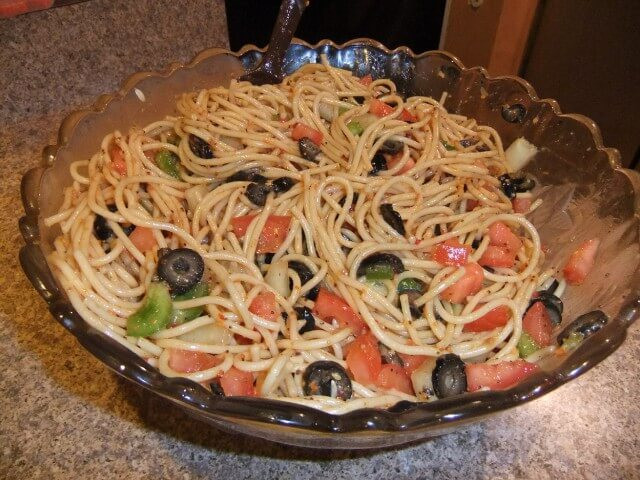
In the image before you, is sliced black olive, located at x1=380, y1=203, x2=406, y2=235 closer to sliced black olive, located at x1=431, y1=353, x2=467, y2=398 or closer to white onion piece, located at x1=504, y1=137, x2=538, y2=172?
sliced black olive, located at x1=431, y1=353, x2=467, y2=398

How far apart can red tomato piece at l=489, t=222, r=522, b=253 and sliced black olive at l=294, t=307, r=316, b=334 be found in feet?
2.05

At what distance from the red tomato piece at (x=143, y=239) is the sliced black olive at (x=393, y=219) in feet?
2.25

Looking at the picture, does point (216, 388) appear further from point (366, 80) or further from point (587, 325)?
point (366, 80)

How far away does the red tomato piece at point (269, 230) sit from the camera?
1646mm

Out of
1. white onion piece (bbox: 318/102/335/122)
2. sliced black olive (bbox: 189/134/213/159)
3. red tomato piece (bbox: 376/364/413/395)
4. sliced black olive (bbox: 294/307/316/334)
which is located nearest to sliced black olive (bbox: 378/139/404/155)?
white onion piece (bbox: 318/102/335/122)

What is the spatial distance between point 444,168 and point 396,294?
0.56m

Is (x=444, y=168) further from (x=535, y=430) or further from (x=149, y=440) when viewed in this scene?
(x=149, y=440)

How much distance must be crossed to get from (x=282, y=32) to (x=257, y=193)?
0.80 metres

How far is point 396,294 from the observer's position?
61.6 inches

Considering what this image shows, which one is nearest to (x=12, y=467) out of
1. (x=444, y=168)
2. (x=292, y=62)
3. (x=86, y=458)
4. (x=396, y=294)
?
(x=86, y=458)

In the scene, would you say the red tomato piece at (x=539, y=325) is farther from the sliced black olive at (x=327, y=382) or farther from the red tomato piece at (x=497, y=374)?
the sliced black olive at (x=327, y=382)

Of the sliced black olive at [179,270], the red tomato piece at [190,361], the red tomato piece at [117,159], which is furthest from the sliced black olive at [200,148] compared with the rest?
the red tomato piece at [190,361]

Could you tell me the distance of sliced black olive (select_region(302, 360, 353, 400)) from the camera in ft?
4.32

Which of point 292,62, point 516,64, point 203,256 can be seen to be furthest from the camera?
point 516,64
